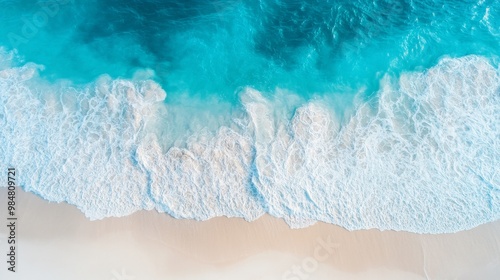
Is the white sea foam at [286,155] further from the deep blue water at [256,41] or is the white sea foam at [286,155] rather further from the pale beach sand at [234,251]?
the deep blue water at [256,41]

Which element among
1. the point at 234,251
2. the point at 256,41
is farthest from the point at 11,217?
the point at 256,41

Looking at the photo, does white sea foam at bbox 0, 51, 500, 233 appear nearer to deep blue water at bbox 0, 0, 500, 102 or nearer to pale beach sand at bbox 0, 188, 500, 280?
pale beach sand at bbox 0, 188, 500, 280

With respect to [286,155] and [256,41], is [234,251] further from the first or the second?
[256,41]

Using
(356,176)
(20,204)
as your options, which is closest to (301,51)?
(356,176)

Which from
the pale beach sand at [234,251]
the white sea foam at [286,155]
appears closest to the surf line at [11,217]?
the pale beach sand at [234,251]

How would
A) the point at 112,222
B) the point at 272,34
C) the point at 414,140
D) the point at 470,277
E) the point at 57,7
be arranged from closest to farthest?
1. the point at 470,277
2. the point at 112,222
3. the point at 414,140
4. the point at 272,34
5. the point at 57,7

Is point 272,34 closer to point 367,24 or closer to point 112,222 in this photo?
point 367,24
